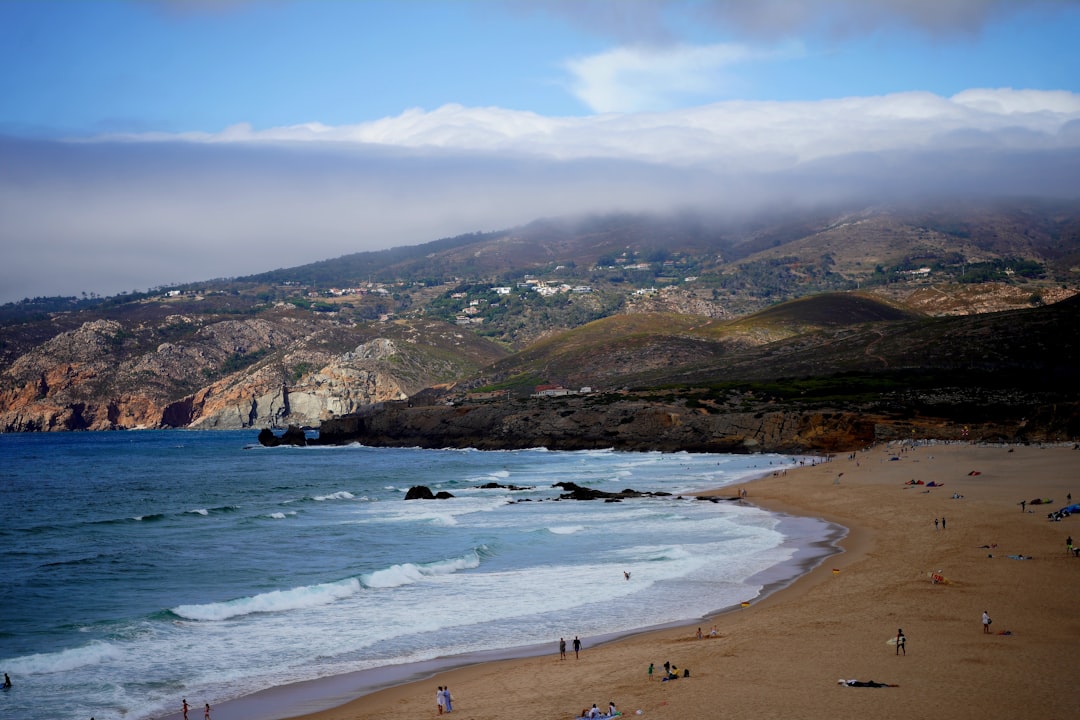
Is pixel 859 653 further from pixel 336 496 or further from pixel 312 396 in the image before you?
pixel 312 396

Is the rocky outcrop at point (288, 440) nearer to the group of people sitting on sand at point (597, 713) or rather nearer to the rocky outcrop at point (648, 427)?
the rocky outcrop at point (648, 427)

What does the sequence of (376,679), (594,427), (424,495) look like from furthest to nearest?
(594,427) → (424,495) → (376,679)

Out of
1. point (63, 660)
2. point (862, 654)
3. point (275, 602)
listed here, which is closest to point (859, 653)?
point (862, 654)

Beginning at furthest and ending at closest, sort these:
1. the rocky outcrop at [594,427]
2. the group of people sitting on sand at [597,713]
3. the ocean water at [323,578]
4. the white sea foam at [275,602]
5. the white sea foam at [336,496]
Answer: the rocky outcrop at [594,427], the white sea foam at [336,496], the white sea foam at [275,602], the ocean water at [323,578], the group of people sitting on sand at [597,713]

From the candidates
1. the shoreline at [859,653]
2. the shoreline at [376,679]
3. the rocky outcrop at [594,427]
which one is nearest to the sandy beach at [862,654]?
the shoreline at [859,653]

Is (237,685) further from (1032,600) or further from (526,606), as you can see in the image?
(1032,600)
